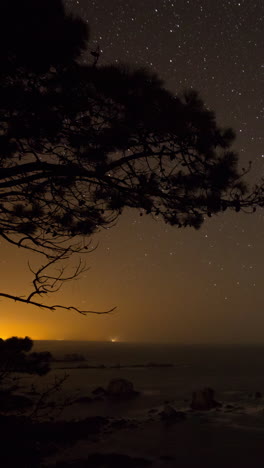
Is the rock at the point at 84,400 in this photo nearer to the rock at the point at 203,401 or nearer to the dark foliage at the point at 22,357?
the rock at the point at 203,401

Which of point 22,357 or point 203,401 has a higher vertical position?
point 22,357

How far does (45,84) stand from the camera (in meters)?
4.57

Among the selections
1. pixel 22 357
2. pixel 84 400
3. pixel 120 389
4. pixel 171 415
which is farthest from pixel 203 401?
pixel 22 357

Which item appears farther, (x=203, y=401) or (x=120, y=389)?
(x=120, y=389)

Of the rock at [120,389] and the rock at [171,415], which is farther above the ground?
the rock at [120,389]

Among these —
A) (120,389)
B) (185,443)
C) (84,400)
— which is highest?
(120,389)

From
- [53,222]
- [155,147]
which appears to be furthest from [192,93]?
[53,222]

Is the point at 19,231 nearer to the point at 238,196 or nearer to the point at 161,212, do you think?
the point at 161,212

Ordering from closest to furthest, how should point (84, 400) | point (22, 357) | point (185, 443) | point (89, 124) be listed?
point (89, 124), point (22, 357), point (185, 443), point (84, 400)

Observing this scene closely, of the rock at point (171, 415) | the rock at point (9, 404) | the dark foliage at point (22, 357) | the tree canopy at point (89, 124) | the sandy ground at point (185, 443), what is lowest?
the sandy ground at point (185, 443)

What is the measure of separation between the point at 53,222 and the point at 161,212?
1.43 metres

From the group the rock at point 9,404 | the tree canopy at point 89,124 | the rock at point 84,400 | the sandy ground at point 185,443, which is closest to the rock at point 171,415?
the sandy ground at point 185,443

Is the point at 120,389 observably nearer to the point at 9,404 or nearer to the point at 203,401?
the point at 203,401

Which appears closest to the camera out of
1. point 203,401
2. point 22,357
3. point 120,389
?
point 22,357
